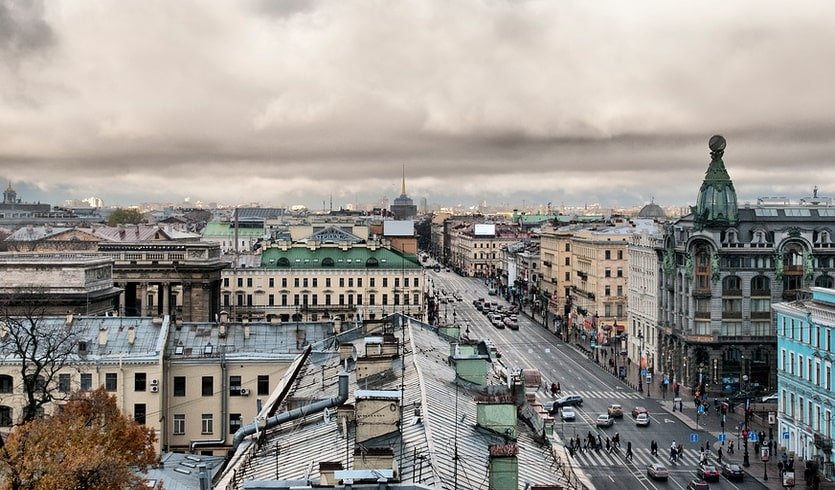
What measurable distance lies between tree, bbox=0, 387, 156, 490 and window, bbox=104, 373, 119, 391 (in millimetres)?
19555

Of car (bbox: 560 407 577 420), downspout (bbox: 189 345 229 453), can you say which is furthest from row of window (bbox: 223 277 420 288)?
downspout (bbox: 189 345 229 453)

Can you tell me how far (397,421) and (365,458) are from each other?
436 centimetres

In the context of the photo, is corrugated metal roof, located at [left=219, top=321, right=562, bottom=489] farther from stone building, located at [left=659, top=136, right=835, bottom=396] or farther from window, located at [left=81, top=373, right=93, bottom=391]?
stone building, located at [left=659, top=136, right=835, bottom=396]

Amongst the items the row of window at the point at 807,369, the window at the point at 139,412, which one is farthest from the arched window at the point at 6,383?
the row of window at the point at 807,369

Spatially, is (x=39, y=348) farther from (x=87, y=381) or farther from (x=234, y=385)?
(x=234, y=385)

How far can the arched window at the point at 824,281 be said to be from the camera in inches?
3898

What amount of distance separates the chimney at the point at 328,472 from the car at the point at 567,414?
61.2m

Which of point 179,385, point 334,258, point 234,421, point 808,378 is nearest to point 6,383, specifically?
point 179,385

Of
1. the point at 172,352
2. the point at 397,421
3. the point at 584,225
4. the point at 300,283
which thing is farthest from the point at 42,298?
the point at 584,225

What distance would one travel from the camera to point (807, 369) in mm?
73062

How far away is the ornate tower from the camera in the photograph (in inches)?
4016

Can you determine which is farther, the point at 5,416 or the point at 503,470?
the point at 5,416

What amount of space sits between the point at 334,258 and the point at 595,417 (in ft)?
200

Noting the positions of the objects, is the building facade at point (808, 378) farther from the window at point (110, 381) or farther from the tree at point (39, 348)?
the tree at point (39, 348)
